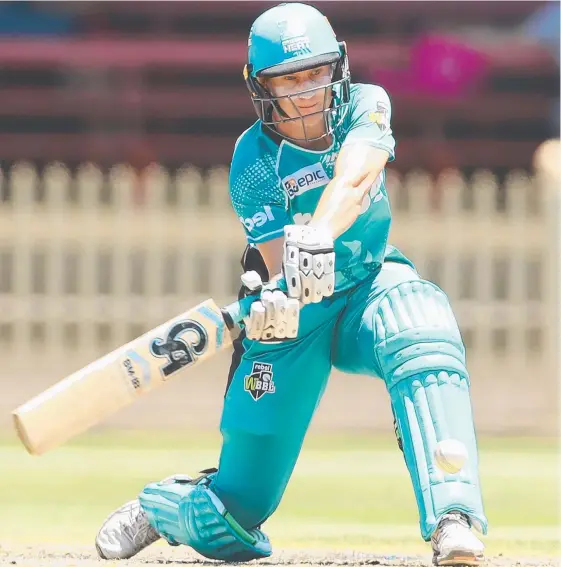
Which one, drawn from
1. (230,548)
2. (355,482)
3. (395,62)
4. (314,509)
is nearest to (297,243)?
(230,548)

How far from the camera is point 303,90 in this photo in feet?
14.6

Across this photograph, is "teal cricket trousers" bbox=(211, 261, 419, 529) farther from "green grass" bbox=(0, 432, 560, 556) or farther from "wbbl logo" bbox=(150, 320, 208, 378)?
"green grass" bbox=(0, 432, 560, 556)

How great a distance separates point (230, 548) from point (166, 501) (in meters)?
0.27

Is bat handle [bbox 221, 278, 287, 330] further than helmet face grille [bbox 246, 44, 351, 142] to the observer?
No

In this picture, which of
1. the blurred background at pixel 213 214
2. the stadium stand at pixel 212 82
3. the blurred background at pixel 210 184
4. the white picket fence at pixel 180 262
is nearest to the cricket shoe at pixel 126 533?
the blurred background at pixel 213 214

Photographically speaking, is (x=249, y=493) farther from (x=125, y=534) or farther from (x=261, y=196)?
(x=261, y=196)

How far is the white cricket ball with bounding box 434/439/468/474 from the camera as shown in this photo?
4129 millimetres

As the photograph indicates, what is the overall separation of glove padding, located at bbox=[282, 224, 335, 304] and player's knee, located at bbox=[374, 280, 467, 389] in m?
0.35

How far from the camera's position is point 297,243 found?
13.2 ft

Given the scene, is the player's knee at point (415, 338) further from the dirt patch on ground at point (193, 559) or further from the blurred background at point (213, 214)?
the blurred background at point (213, 214)

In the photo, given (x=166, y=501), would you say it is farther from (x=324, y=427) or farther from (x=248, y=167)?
(x=324, y=427)

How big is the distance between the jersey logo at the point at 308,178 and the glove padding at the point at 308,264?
550mm

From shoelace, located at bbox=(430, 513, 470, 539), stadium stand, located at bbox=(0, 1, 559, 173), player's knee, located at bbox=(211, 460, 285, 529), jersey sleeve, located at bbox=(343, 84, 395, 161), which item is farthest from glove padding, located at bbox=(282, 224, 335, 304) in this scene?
stadium stand, located at bbox=(0, 1, 559, 173)

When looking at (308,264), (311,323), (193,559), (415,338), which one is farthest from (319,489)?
(308,264)
